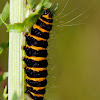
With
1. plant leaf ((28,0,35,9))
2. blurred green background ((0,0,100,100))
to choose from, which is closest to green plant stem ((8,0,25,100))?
plant leaf ((28,0,35,9))

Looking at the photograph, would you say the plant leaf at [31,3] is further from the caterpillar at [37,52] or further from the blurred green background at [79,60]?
the blurred green background at [79,60]

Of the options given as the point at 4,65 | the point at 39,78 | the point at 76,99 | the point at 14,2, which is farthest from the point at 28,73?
the point at 76,99

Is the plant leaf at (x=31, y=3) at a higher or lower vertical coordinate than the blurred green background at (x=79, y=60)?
higher

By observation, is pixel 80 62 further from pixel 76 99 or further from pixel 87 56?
pixel 76 99

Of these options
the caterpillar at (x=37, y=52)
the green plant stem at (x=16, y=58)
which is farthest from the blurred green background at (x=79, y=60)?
the green plant stem at (x=16, y=58)

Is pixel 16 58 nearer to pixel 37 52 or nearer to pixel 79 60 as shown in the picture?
pixel 37 52

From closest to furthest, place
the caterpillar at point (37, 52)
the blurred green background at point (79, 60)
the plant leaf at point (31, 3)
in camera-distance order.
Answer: the plant leaf at point (31, 3)
the caterpillar at point (37, 52)
the blurred green background at point (79, 60)
